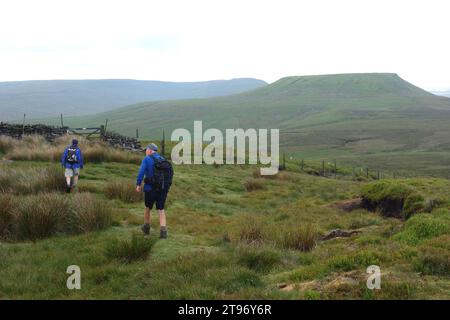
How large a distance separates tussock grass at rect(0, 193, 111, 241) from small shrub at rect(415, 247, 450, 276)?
6993mm

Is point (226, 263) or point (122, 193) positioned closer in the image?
point (226, 263)

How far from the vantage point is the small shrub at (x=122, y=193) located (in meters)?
15.0

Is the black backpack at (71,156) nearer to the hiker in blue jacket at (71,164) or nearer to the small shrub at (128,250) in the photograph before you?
the hiker in blue jacket at (71,164)

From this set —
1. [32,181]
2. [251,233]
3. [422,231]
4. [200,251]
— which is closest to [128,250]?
[200,251]

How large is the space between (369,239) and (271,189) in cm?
1595

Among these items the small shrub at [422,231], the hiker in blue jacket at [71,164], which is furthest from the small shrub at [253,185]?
the small shrub at [422,231]

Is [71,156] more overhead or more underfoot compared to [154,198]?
more overhead

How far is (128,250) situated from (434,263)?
209 inches

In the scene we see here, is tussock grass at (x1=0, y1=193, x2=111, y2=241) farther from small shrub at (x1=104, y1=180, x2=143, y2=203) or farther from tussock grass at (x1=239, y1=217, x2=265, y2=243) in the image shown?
small shrub at (x1=104, y1=180, x2=143, y2=203)

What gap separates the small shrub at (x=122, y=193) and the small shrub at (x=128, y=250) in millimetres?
6279

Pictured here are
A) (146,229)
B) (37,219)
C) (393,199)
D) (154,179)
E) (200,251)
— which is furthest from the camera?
(393,199)

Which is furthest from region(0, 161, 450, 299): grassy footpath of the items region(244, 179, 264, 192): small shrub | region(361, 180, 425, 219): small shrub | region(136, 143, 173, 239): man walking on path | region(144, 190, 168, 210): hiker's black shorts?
region(244, 179, 264, 192): small shrub

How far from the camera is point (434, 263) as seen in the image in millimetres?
7141

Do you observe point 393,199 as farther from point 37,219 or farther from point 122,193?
point 37,219
